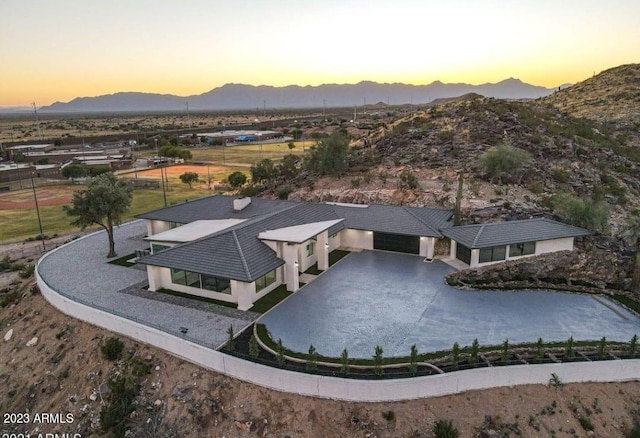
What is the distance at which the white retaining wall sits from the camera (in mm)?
16359

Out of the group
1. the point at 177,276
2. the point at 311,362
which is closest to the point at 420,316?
the point at 311,362

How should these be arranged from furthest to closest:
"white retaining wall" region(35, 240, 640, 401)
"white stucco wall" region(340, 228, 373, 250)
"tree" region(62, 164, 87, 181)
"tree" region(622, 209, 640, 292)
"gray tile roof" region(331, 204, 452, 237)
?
"tree" region(62, 164, 87, 181)
"white stucco wall" region(340, 228, 373, 250)
"gray tile roof" region(331, 204, 452, 237)
"tree" region(622, 209, 640, 292)
"white retaining wall" region(35, 240, 640, 401)

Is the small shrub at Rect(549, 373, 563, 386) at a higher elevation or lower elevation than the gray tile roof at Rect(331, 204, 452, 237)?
lower

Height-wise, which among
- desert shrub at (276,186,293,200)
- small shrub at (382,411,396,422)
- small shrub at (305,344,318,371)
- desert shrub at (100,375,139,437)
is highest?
desert shrub at (276,186,293,200)

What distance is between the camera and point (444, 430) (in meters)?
15.3

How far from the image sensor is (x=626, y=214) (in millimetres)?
33188

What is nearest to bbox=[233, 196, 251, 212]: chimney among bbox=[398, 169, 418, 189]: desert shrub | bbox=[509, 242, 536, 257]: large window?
bbox=[398, 169, 418, 189]: desert shrub

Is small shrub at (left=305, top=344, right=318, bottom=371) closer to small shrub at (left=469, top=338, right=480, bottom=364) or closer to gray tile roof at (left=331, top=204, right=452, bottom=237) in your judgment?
small shrub at (left=469, top=338, right=480, bottom=364)

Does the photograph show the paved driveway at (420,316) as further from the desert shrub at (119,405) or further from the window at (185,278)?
the desert shrub at (119,405)

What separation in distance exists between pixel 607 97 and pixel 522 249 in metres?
64.2

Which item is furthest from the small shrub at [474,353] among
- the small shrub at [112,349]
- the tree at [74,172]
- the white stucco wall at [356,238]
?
→ the tree at [74,172]

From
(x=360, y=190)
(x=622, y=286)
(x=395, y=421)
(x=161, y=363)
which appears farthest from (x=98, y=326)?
(x=622, y=286)

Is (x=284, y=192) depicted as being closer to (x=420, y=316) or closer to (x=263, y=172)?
(x=263, y=172)

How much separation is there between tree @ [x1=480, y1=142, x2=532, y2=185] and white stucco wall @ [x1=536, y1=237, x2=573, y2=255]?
11.4 m
